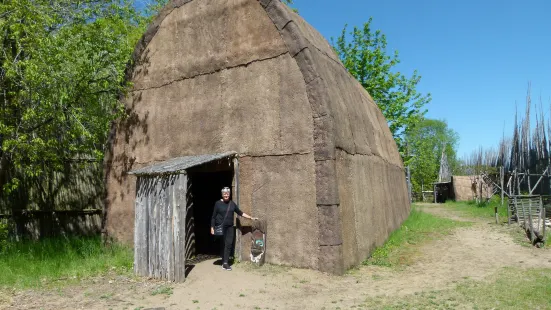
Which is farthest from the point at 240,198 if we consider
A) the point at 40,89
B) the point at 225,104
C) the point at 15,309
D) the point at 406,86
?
the point at 406,86

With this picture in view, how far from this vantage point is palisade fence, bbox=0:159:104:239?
483 inches

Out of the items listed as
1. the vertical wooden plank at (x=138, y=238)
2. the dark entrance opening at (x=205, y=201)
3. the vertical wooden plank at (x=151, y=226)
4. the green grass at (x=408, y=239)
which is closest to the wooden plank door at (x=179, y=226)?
the vertical wooden plank at (x=151, y=226)

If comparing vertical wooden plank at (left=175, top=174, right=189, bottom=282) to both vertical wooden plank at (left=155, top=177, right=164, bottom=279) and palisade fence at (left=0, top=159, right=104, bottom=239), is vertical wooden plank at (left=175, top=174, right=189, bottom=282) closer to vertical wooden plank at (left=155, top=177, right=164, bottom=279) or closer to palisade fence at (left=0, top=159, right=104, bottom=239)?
vertical wooden plank at (left=155, top=177, right=164, bottom=279)

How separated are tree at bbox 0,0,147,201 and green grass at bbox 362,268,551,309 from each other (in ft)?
24.1

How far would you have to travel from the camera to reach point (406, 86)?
2656 cm

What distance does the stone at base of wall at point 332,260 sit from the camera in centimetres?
786

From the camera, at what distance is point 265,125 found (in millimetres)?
9055

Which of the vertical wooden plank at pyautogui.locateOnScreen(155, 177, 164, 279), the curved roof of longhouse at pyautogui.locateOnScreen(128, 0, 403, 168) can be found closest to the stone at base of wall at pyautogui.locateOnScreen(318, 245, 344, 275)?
the curved roof of longhouse at pyautogui.locateOnScreen(128, 0, 403, 168)

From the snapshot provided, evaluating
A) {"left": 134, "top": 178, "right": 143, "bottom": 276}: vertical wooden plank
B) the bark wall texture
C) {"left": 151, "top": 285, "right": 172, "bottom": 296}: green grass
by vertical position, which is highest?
the bark wall texture

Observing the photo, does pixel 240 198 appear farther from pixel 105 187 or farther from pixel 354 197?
pixel 105 187

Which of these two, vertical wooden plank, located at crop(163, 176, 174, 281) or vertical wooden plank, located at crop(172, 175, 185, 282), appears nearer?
vertical wooden plank, located at crop(172, 175, 185, 282)

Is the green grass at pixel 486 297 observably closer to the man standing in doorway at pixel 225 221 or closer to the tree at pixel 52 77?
the man standing in doorway at pixel 225 221

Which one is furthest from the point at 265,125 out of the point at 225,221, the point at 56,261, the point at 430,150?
the point at 430,150

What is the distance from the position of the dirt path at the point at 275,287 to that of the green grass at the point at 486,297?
315mm
